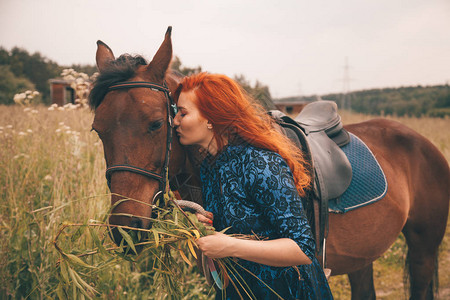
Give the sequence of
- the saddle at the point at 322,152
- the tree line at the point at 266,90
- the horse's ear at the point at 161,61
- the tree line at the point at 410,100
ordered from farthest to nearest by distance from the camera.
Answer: the tree line at the point at 410,100
the tree line at the point at 266,90
the saddle at the point at 322,152
the horse's ear at the point at 161,61

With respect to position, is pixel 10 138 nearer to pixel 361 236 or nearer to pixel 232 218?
pixel 232 218

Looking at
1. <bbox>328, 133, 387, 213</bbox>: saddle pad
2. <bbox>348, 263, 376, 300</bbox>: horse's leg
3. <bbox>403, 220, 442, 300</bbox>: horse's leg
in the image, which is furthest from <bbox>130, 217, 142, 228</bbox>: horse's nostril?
<bbox>403, 220, 442, 300</bbox>: horse's leg

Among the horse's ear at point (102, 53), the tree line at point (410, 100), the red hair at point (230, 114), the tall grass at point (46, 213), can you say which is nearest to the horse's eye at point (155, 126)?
the red hair at point (230, 114)

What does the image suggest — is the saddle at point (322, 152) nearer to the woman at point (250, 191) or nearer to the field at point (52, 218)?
the woman at point (250, 191)

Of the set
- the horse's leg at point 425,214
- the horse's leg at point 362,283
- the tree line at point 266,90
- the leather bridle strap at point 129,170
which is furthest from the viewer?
the tree line at point 266,90

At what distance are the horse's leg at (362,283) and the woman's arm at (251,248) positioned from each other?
2282mm

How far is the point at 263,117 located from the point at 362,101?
36268 mm

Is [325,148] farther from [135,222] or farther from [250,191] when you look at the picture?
[135,222]

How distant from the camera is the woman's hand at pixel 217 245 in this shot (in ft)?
3.47

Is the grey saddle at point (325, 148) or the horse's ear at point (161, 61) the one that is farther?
the grey saddle at point (325, 148)

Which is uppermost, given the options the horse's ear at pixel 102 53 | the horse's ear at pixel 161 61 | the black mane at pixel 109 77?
the horse's ear at pixel 102 53

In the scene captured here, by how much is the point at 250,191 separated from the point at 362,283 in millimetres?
2482

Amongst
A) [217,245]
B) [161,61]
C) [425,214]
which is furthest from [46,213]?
[425,214]

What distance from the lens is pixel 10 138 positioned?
3279 millimetres
